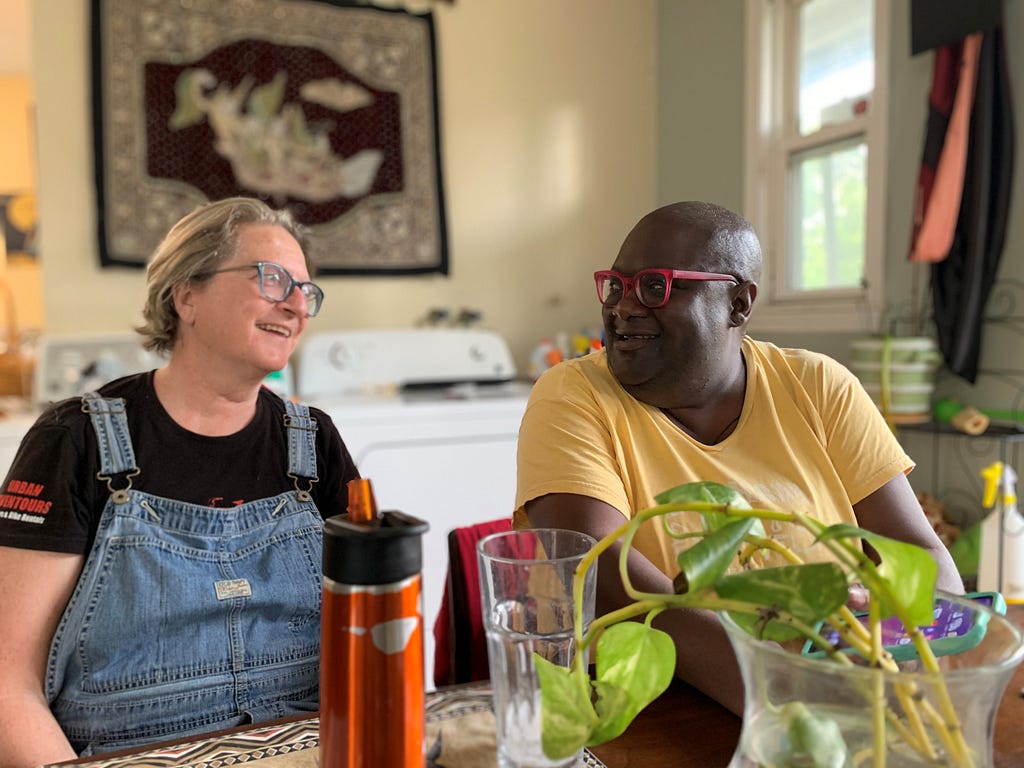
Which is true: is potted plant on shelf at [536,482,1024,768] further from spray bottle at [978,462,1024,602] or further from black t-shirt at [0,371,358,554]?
spray bottle at [978,462,1024,602]

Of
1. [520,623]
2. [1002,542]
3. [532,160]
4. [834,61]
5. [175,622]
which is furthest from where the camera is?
[532,160]

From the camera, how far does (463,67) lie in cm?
298

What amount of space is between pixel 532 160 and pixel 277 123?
0.95m

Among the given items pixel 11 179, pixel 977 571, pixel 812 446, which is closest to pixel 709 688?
pixel 812 446

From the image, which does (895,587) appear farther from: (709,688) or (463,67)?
(463,67)

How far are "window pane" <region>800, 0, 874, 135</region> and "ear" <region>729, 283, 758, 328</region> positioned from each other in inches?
67.5

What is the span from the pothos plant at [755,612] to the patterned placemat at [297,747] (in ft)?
0.74

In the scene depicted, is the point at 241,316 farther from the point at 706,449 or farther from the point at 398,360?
the point at 398,360

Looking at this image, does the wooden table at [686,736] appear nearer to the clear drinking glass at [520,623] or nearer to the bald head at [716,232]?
the clear drinking glass at [520,623]

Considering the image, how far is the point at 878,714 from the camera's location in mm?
393

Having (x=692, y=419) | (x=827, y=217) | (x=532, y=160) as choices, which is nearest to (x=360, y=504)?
(x=692, y=419)

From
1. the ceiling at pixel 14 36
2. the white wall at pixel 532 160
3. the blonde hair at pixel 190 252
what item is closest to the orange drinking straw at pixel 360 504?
the blonde hair at pixel 190 252

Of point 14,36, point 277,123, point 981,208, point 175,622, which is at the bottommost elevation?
point 175,622

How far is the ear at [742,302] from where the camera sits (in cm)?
100
